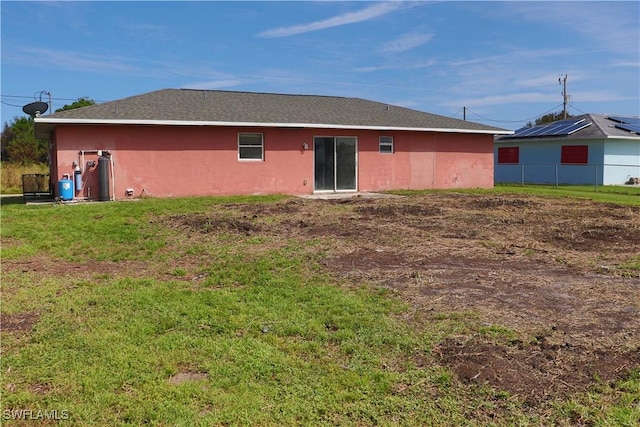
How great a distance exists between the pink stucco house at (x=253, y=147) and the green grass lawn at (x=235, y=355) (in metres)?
10.3

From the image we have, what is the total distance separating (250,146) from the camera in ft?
62.7

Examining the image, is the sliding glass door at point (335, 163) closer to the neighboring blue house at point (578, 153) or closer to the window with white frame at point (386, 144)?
the window with white frame at point (386, 144)

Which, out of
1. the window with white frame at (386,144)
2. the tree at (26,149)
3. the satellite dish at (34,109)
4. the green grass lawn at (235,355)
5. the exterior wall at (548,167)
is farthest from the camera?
the tree at (26,149)

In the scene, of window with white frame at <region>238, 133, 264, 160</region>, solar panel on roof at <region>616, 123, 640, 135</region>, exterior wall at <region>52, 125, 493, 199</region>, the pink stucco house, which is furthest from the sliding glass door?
solar panel on roof at <region>616, 123, 640, 135</region>

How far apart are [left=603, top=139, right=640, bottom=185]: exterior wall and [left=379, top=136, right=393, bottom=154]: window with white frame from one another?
45.6ft

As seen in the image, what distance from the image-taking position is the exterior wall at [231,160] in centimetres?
1692

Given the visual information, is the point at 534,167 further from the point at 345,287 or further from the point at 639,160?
the point at 345,287

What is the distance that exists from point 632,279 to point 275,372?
15.4 feet

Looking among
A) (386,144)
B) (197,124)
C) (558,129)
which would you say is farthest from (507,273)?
(558,129)

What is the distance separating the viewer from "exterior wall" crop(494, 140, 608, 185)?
28.5 m

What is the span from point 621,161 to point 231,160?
72.7 ft

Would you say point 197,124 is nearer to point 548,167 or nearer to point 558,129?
point 548,167

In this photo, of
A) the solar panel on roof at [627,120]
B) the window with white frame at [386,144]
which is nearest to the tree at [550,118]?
the solar panel on roof at [627,120]

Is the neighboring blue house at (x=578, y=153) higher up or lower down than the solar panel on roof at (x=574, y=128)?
lower down
